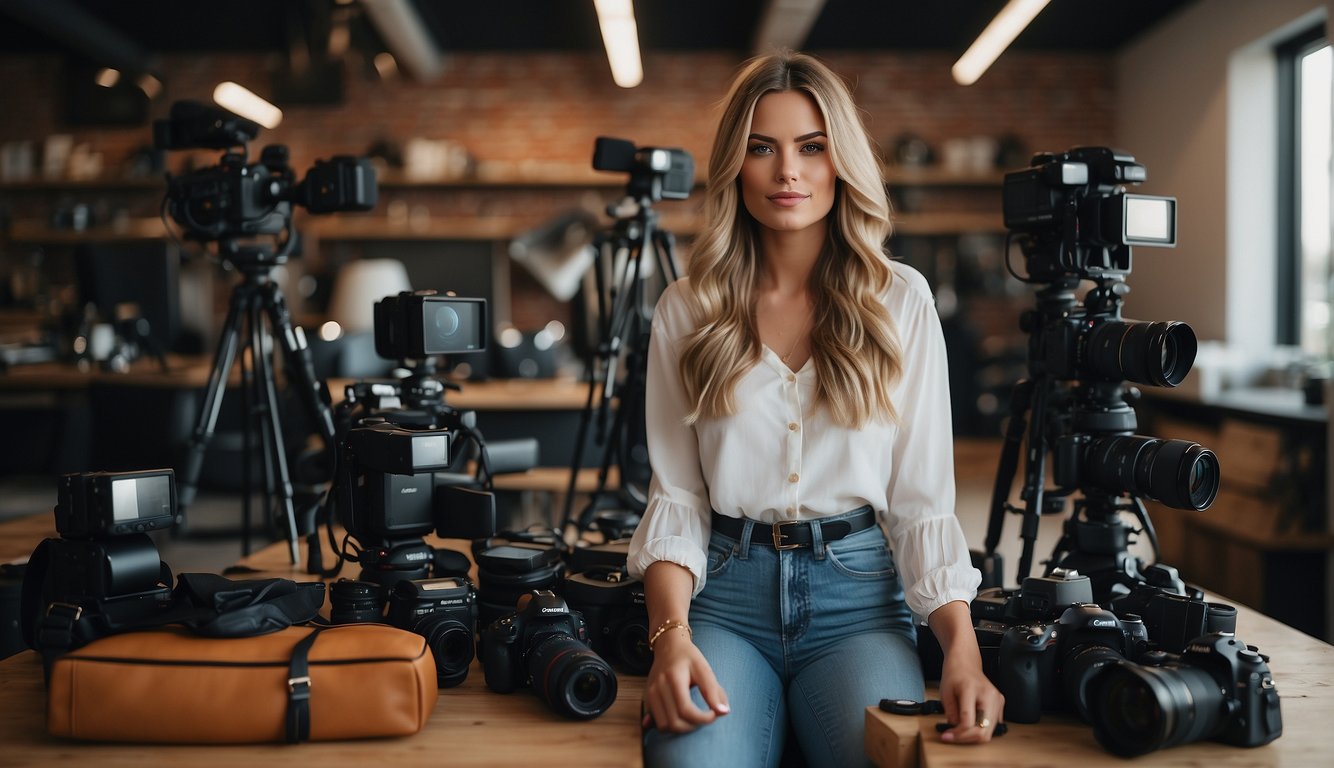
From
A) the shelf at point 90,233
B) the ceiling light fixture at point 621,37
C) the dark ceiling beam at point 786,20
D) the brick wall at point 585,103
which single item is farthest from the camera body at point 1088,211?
the shelf at point 90,233

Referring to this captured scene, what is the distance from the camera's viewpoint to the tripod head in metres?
1.97

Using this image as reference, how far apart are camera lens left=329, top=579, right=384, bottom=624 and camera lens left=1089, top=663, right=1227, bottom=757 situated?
43.9 inches

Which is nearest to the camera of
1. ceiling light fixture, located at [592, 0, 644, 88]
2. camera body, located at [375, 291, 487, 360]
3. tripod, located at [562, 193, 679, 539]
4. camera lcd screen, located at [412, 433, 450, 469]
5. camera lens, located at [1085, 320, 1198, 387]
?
camera lcd screen, located at [412, 433, 450, 469]

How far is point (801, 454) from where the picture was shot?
5.50 ft

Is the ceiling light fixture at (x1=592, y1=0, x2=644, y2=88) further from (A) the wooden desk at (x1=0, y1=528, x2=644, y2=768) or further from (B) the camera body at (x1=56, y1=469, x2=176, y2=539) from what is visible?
(A) the wooden desk at (x1=0, y1=528, x2=644, y2=768)

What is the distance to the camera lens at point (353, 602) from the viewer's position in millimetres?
1696

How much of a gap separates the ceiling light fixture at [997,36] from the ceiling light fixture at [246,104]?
14.1 ft

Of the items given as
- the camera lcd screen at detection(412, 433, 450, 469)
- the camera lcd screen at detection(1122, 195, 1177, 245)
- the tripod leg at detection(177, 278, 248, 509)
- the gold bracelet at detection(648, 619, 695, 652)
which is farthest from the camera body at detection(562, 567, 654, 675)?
the tripod leg at detection(177, 278, 248, 509)

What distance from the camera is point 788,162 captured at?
1678 millimetres

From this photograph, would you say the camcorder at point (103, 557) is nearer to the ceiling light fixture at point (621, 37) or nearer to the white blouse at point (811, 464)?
the white blouse at point (811, 464)

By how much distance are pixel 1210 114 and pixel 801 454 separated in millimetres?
5349

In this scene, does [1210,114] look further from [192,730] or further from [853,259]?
[192,730]

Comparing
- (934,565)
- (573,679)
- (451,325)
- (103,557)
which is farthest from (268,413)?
(934,565)

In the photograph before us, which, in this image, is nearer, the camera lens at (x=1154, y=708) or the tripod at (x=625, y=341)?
the camera lens at (x=1154, y=708)
